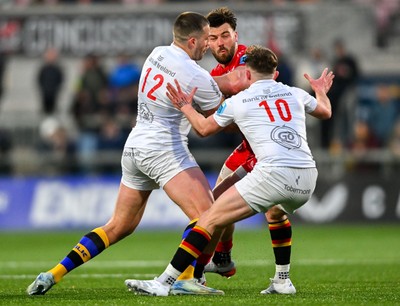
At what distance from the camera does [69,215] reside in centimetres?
2016

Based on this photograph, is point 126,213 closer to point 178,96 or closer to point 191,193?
point 191,193

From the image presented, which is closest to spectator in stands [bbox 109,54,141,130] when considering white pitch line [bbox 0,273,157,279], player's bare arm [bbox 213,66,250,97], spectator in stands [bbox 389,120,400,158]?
spectator in stands [bbox 389,120,400,158]

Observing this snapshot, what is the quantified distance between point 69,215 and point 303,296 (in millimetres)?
11603

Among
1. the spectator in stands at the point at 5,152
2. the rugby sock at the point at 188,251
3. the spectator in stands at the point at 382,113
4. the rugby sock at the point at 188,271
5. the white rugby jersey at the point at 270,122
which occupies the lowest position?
the spectator in stands at the point at 5,152

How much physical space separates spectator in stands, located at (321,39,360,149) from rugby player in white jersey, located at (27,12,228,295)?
37.7ft

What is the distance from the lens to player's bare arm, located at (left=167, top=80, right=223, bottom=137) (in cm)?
902

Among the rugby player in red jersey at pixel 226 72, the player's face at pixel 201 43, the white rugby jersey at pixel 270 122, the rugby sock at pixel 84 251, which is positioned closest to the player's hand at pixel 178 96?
the white rugby jersey at pixel 270 122

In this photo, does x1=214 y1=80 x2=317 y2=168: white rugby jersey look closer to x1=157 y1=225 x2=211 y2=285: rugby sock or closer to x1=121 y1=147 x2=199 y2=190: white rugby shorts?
x1=121 y1=147 x2=199 y2=190: white rugby shorts

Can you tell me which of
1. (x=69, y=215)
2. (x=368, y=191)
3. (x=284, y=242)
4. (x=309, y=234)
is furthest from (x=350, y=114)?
(x=284, y=242)

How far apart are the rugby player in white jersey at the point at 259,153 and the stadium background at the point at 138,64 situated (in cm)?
1092

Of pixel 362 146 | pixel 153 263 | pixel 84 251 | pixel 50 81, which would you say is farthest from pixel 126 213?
pixel 50 81

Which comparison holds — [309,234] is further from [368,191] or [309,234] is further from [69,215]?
[69,215]

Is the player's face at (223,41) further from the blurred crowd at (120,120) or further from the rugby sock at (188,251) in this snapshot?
the blurred crowd at (120,120)

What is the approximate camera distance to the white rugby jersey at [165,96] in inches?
→ 369
